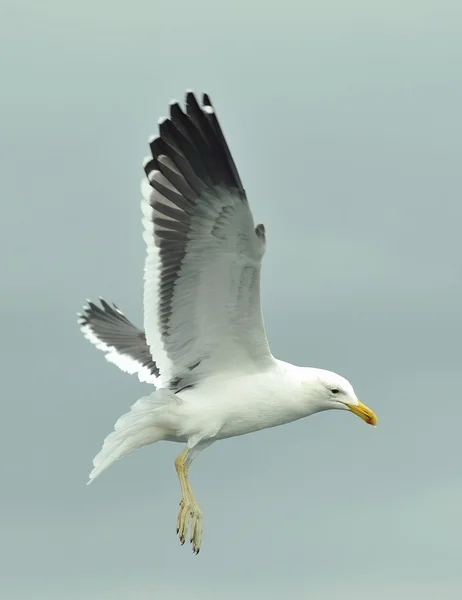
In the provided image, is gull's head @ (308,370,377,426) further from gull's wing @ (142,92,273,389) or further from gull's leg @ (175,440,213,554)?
gull's leg @ (175,440,213,554)

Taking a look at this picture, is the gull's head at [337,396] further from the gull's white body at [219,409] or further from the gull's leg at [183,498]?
the gull's leg at [183,498]

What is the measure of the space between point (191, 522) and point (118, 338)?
580 cm

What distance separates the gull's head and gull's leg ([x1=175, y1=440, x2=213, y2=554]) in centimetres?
178

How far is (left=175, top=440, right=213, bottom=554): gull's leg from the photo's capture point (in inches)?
699

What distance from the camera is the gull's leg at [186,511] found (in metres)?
17.8

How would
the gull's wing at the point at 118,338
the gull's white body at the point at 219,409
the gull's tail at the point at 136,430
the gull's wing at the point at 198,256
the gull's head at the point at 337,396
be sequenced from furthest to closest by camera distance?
the gull's wing at the point at 118,338 → the gull's head at the point at 337,396 → the gull's white body at the point at 219,409 → the gull's tail at the point at 136,430 → the gull's wing at the point at 198,256

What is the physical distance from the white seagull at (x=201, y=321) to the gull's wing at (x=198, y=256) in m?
0.01

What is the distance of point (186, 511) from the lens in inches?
701

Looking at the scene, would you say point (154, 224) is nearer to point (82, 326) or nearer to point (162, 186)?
point (162, 186)

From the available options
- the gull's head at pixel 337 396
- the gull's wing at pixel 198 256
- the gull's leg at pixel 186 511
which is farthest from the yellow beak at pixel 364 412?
the gull's leg at pixel 186 511

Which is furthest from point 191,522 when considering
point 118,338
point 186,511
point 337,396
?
point 118,338

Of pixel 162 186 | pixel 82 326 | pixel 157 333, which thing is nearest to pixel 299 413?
pixel 157 333

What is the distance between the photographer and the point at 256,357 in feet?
59.1

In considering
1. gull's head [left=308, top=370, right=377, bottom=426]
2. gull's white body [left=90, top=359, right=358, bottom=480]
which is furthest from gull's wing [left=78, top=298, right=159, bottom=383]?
gull's head [left=308, top=370, right=377, bottom=426]
